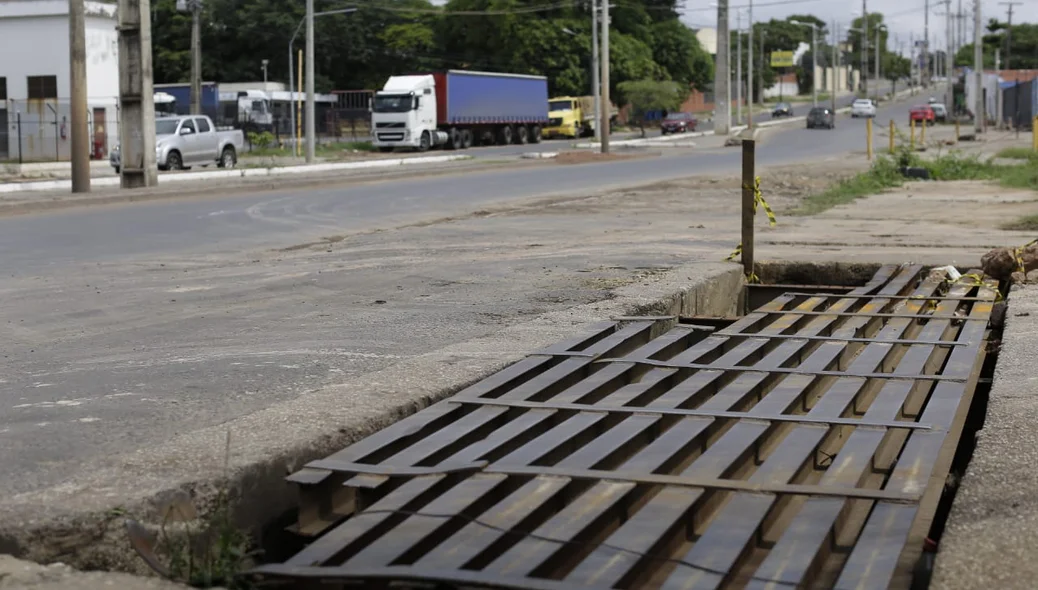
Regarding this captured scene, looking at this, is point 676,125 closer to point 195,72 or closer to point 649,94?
point 649,94

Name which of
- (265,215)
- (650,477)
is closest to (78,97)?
(265,215)

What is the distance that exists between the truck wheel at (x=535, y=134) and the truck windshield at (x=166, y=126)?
33.9m

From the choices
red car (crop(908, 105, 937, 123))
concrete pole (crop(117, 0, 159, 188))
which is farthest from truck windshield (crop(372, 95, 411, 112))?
red car (crop(908, 105, 937, 123))

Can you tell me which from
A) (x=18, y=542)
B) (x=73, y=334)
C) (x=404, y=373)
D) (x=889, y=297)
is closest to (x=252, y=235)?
(x=73, y=334)

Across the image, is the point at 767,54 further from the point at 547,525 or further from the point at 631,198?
the point at 547,525

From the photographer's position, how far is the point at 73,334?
882 cm

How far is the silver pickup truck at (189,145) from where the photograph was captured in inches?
1474

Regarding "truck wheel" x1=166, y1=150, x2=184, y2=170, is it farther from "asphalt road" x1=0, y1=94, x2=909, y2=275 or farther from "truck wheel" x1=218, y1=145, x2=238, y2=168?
"asphalt road" x1=0, y1=94, x2=909, y2=275

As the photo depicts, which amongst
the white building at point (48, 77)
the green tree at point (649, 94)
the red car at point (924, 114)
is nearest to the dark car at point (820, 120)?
the red car at point (924, 114)

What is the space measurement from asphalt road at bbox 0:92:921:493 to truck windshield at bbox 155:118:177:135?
1728 cm

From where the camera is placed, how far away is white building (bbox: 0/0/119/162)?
45375 mm

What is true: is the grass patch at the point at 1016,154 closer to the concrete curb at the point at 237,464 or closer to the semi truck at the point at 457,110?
the semi truck at the point at 457,110

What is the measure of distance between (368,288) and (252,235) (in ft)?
23.0

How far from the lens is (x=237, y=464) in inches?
182
